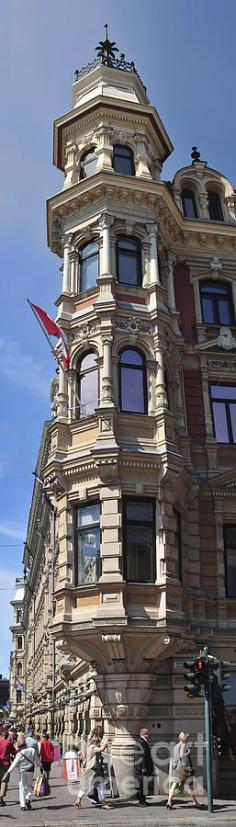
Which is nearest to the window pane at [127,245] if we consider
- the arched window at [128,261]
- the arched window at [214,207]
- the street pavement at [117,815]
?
the arched window at [128,261]

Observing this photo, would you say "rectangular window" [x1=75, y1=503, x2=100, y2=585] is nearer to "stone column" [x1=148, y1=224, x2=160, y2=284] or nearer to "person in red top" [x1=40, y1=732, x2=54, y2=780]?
"person in red top" [x1=40, y1=732, x2=54, y2=780]

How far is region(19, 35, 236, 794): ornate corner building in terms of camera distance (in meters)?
21.3

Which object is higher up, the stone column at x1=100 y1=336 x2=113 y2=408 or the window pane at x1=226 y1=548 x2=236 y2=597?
the stone column at x1=100 y1=336 x2=113 y2=408

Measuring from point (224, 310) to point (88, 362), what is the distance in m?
6.62

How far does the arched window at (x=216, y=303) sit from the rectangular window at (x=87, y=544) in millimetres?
9126

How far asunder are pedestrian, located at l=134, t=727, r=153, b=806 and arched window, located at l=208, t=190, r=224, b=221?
64.2 ft

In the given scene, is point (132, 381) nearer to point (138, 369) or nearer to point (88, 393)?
point (138, 369)

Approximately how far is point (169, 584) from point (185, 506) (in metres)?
3.37

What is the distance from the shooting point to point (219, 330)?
2786 cm

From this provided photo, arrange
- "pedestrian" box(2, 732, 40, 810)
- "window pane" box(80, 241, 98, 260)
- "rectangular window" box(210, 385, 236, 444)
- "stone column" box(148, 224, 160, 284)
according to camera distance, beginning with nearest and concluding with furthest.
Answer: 1. "pedestrian" box(2, 732, 40, 810)
2. "stone column" box(148, 224, 160, 284)
3. "rectangular window" box(210, 385, 236, 444)
4. "window pane" box(80, 241, 98, 260)

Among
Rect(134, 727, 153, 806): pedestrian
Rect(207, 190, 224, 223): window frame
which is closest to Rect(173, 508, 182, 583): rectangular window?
Rect(134, 727, 153, 806): pedestrian

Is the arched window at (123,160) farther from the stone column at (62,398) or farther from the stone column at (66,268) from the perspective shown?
the stone column at (62,398)

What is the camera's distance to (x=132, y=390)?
24.0m

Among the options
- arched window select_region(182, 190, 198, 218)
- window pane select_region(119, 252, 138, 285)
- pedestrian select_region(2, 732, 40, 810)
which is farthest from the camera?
arched window select_region(182, 190, 198, 218)
